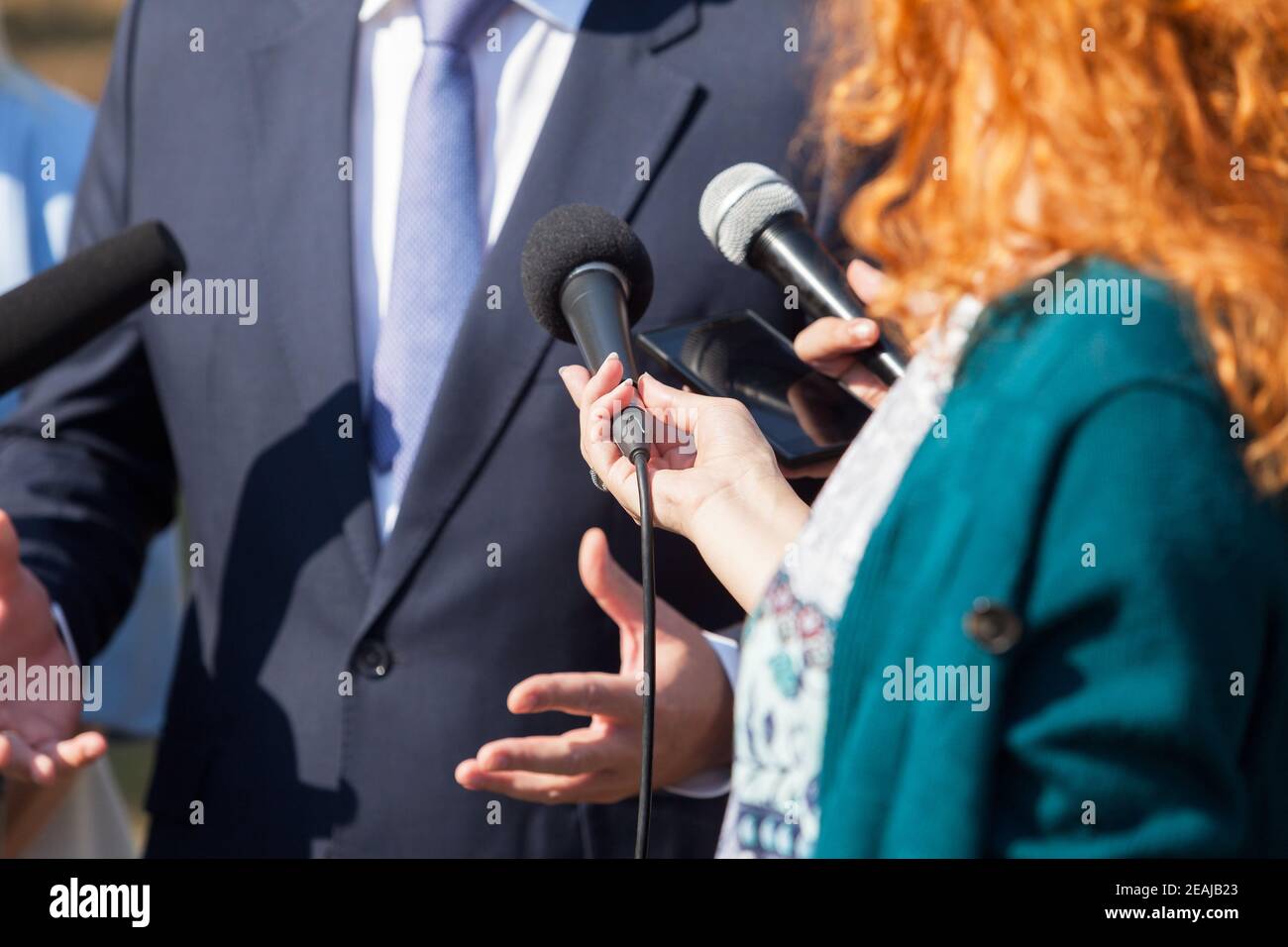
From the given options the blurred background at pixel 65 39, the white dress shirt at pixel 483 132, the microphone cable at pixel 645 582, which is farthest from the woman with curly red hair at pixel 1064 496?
the blurred background at pixel 65 39

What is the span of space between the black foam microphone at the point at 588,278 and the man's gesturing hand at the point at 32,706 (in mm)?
684

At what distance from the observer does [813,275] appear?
1481 millimetres

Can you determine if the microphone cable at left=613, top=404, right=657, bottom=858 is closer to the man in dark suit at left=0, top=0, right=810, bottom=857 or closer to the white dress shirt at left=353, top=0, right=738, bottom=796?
the man in dark suit at left=0, top=0, right=810, bottom=857

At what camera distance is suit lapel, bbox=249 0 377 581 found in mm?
1771

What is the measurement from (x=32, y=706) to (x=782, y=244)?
3.36 feet

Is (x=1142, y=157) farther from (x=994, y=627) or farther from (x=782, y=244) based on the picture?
(x=782, y=244)

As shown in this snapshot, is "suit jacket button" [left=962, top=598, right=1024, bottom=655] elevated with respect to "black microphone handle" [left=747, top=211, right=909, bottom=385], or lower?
lower

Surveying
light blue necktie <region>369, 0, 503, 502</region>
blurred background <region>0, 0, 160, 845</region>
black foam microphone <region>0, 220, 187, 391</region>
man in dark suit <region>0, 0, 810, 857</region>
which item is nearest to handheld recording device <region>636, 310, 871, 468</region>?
man in dark suit <region>0, 0, 810, 857</region>

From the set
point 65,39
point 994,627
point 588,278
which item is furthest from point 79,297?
point 65,39

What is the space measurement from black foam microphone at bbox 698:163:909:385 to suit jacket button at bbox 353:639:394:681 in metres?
0.64

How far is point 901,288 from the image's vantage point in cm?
105
